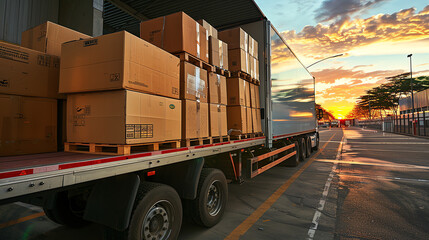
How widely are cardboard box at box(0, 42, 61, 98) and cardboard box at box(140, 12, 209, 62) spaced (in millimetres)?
1311

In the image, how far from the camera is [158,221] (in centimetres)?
254

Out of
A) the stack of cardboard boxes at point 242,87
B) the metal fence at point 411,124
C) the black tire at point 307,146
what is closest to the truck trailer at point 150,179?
the stack of cardboard boxes at point 242,87

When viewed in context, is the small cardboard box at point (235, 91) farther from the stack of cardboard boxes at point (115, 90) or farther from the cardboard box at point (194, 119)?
the stack of cardboard boxes at point (115, 90)

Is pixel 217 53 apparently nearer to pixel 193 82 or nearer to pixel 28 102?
pixel 193 82

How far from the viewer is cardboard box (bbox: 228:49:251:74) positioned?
4457mm

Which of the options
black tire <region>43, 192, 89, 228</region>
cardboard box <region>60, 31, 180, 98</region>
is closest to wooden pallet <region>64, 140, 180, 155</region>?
cardboard box <region>60, 31, 180, 98</region>

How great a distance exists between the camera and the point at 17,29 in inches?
285

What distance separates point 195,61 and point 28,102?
206cm

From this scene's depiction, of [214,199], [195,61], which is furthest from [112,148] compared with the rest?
[214,199]

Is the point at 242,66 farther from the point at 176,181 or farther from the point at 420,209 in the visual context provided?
the point at 420,209

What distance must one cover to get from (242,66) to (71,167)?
353cm

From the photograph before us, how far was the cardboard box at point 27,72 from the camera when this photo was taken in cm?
233

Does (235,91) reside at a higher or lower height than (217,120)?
higher

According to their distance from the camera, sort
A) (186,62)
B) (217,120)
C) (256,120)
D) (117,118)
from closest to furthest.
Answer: (117,118) < (186,62) < (217,120) < (256,120)
